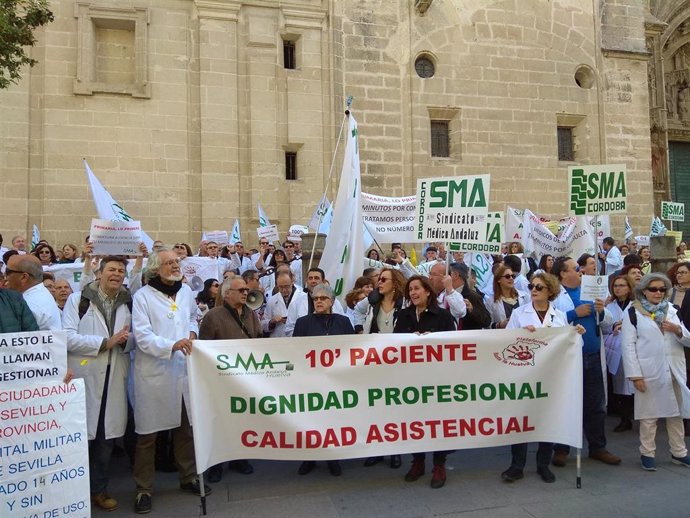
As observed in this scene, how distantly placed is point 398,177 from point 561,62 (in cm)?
666

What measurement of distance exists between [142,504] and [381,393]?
7.26 feet

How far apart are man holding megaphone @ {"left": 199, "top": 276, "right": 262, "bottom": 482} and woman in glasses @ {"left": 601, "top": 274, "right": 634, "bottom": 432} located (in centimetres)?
416

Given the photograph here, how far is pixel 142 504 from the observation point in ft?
16.9

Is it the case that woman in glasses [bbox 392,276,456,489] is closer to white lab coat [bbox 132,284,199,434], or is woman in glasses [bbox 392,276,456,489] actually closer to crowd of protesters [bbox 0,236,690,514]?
crowd of protesters [bbox 0,236,690,514]

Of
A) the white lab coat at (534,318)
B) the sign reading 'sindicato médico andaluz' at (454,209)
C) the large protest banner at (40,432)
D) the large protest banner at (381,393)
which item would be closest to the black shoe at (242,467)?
the large protest banner at (381,393)

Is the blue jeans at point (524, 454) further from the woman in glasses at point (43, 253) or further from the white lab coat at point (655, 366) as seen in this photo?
the woman in glasses at point (43, 253)

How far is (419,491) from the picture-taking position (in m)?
5.48

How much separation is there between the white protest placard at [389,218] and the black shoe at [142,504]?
7388 millimetres

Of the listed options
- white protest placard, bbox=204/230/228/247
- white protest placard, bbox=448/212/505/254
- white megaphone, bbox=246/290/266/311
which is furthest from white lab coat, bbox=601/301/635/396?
white protest placard, bbox=204/230/228/247

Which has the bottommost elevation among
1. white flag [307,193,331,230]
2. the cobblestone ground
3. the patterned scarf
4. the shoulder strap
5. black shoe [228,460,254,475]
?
the cobblestone ground

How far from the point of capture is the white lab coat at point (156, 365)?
17.1 ft

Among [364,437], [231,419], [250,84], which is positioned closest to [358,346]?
[364,437]

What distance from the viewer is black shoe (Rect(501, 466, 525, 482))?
5660 millimetres

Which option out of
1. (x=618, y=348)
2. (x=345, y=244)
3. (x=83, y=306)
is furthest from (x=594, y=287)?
(x=83, y=306)
